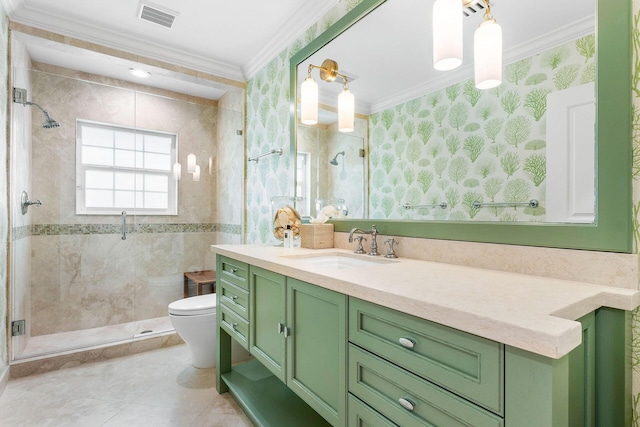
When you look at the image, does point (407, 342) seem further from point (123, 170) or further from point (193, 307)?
point (123, 170)

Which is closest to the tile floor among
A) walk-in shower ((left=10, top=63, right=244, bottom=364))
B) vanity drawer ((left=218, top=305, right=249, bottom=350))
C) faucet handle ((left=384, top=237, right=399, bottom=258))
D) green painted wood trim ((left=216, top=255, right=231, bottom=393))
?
green painted wood trim ((left=216, top=255, right=231, bottom=393))

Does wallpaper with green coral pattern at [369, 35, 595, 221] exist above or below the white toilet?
above

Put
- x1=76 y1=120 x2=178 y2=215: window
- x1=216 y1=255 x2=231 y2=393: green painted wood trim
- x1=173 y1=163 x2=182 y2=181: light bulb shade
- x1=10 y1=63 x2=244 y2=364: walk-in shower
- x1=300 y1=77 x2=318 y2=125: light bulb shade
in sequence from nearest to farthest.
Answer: x1=216 y1=255 x2=231 y2=393: green painted wood trim
x1=300 y1=77 x2=318 y2=125: light bulb shade
x1=10 y1=63 x2=244 y2=364: walk-in shower
x1=76 y1=120 x2=178 y2=215: window
x1=173 y1=163 x2=182 y2=181: light bulb shade

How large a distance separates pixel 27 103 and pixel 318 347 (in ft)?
9.33

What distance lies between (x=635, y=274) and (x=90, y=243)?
3498 millimetres

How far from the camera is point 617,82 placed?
972 millimetres

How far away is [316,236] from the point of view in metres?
2.00

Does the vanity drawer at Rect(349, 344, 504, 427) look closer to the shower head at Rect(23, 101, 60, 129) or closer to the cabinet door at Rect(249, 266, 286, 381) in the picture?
the cabinet door at Rect(249, 266, 286, 381)

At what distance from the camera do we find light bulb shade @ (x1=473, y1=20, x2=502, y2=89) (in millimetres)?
1231

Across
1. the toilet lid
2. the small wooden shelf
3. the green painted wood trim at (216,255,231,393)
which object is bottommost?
the small wooden shelf

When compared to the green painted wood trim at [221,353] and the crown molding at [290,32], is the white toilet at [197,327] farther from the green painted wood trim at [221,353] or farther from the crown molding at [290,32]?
the crown molding at [290,32]

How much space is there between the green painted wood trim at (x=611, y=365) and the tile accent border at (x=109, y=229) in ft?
9.21

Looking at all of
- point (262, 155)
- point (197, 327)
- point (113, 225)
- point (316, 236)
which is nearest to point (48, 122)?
point (113, 225)

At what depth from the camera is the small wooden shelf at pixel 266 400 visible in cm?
166
